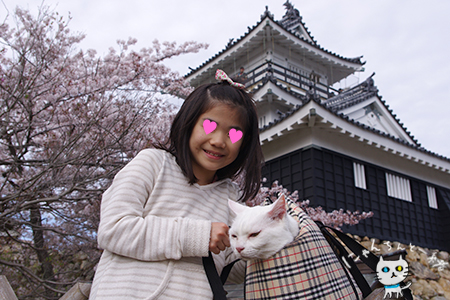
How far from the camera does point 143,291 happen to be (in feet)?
3.97

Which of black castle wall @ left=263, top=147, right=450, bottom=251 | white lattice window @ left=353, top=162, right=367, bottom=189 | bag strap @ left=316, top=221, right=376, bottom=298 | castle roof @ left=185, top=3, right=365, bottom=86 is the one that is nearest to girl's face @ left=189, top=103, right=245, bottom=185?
bag strap @ left=316, top=221, right=376, bottom=298

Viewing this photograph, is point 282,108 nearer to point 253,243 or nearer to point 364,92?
point 364,92

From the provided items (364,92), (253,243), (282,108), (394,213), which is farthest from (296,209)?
(364,92)

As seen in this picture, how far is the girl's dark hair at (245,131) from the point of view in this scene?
1.57 m

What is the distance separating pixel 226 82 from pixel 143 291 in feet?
3.69

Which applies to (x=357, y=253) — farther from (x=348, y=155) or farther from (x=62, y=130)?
(x=348, y=155)

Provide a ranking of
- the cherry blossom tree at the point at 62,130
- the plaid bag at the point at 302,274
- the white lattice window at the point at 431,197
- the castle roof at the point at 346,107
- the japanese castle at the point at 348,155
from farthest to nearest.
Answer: the white lattice window at the point at 431,197, the japanese castle at the point at 348,155, the castle roof at the point at 346,107, the cherry blossom tree at the point at 62,130, the plaid bag at the point at 302,274

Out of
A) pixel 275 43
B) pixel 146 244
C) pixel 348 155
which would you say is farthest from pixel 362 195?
pixel 146 244

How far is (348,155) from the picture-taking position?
27.1 feet

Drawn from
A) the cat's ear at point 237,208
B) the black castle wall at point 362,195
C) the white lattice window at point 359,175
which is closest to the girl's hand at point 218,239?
the cat's ear at point 237,208

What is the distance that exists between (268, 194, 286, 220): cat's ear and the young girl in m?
0.22

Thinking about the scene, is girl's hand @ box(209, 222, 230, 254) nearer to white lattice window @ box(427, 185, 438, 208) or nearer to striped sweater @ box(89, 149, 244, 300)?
striped sweater @ box(89, 149, 244, 300)

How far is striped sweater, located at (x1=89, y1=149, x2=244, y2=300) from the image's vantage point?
1.23m

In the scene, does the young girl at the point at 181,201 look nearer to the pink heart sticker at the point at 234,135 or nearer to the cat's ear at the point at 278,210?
the pink heart sticker at the point at 234,135
